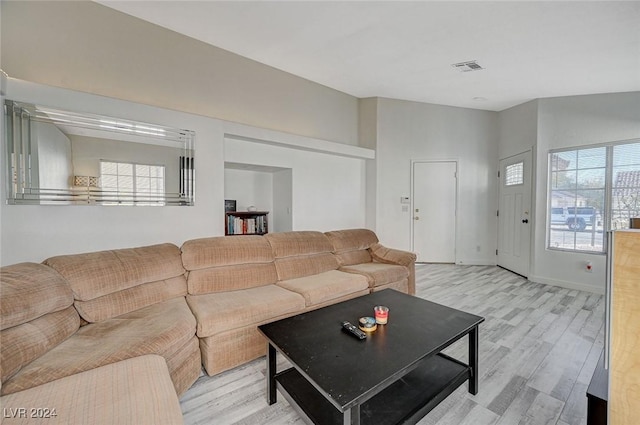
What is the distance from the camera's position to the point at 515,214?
14.7ft

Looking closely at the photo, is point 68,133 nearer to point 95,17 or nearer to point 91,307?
point 95,17

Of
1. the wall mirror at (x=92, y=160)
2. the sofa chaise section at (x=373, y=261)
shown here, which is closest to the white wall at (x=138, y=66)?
the wall mirror at (x=92, y=160)

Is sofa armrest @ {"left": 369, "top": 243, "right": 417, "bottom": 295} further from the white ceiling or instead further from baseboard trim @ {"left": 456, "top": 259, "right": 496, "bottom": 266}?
the white ceiling

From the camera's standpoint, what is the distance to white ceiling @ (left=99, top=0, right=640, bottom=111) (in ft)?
7.71

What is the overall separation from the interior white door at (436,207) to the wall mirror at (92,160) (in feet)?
12.6

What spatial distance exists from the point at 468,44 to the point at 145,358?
3844 mm

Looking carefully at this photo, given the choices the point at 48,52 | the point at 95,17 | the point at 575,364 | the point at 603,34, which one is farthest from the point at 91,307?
the point at 603,34

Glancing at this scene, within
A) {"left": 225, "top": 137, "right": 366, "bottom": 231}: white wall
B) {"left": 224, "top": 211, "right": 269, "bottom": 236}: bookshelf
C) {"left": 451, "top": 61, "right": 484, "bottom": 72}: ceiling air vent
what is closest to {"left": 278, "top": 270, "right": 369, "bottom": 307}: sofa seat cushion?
{"left": 225, "top": 137, "right": 366, "bottom": 231}: white wall

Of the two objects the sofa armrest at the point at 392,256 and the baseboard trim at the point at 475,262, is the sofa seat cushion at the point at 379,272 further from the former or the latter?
the baseboard trim at the point at 475,262

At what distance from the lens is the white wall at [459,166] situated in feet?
15.9

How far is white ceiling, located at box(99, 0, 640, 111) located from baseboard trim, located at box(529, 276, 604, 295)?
2.64 meters

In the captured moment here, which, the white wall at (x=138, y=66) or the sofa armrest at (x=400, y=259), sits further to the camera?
the sofa armrest at (x=400, y=259)

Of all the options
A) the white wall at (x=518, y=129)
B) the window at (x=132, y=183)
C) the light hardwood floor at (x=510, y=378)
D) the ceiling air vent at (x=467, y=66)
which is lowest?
the light hardwood floor at (x=510, y=378)

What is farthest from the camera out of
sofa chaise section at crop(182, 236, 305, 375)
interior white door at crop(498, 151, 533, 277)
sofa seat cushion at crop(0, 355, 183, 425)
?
interior white door at crop(498, 151, 533, 277)
